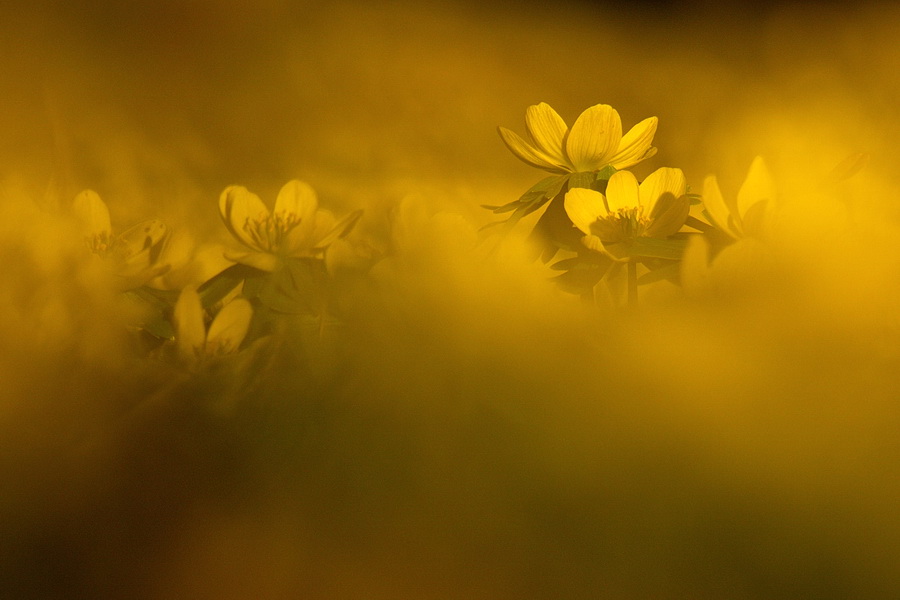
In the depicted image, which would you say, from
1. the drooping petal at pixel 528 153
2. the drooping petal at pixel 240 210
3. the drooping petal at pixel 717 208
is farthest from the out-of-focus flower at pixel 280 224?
the drooping petal at pixel 717 208

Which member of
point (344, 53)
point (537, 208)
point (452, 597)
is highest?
point (344, 53)

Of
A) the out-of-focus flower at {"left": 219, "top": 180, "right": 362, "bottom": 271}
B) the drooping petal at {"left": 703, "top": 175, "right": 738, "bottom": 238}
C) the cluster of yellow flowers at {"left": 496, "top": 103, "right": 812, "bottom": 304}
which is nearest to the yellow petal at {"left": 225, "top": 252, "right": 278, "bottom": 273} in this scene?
the out-of-focus flower at {"left": 219, "top": 180, "right": 362, "bottom": 271}

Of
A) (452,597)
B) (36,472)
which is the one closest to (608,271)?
(452,597)

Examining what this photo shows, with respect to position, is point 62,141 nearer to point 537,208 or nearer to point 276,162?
point 276,162

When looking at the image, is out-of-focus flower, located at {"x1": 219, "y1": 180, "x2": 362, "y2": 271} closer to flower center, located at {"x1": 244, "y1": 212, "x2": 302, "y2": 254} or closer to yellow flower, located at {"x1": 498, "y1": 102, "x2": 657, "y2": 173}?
flower center, located at {"x1": 244, "y1": 212, "x2": 302, "y2": 254}

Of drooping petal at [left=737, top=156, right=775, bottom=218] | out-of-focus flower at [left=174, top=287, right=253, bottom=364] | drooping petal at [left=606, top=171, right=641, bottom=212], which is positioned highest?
drooping petal at [left=737, top=156, right=775, bottom=218]
